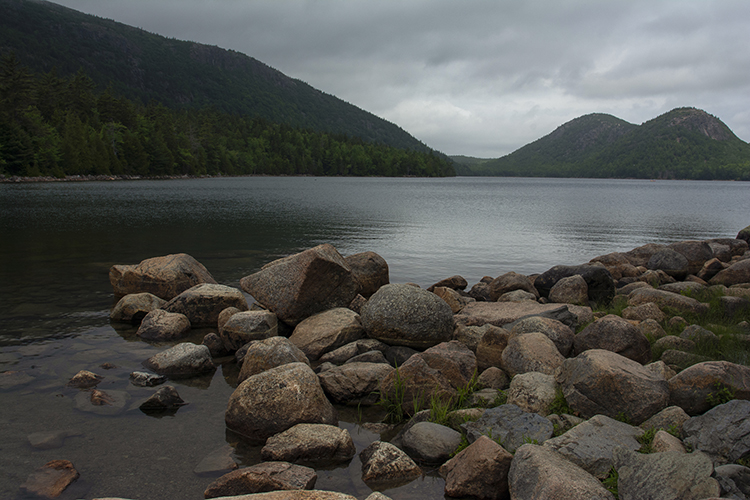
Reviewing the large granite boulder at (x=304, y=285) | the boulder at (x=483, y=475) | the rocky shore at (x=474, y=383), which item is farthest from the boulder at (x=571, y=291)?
the boulder at (x=483, y=475)

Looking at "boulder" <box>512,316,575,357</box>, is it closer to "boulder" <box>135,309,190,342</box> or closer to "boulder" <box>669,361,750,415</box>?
"boulder" <box>669,361,750,415</box>

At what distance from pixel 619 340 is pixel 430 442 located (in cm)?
423

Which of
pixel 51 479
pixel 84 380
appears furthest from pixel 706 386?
pixel 84 380

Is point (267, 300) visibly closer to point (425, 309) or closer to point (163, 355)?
point (163, 355)

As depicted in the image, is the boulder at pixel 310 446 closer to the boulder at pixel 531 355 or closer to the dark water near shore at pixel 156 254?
the dark water near shore at pixel 156 254

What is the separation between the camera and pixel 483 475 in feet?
17.3

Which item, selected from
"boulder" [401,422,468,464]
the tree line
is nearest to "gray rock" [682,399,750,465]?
"boulder" [401,422,468,464]

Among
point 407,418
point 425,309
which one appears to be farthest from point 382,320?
point 407,418

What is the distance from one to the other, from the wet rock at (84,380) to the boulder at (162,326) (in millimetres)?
2426

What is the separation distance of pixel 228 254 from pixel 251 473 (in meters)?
19.3

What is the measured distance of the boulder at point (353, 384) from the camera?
7770 mm

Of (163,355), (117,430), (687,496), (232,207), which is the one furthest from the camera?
(232,207)

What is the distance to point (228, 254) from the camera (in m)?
23.4

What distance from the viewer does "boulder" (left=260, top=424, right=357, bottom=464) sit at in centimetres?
600
